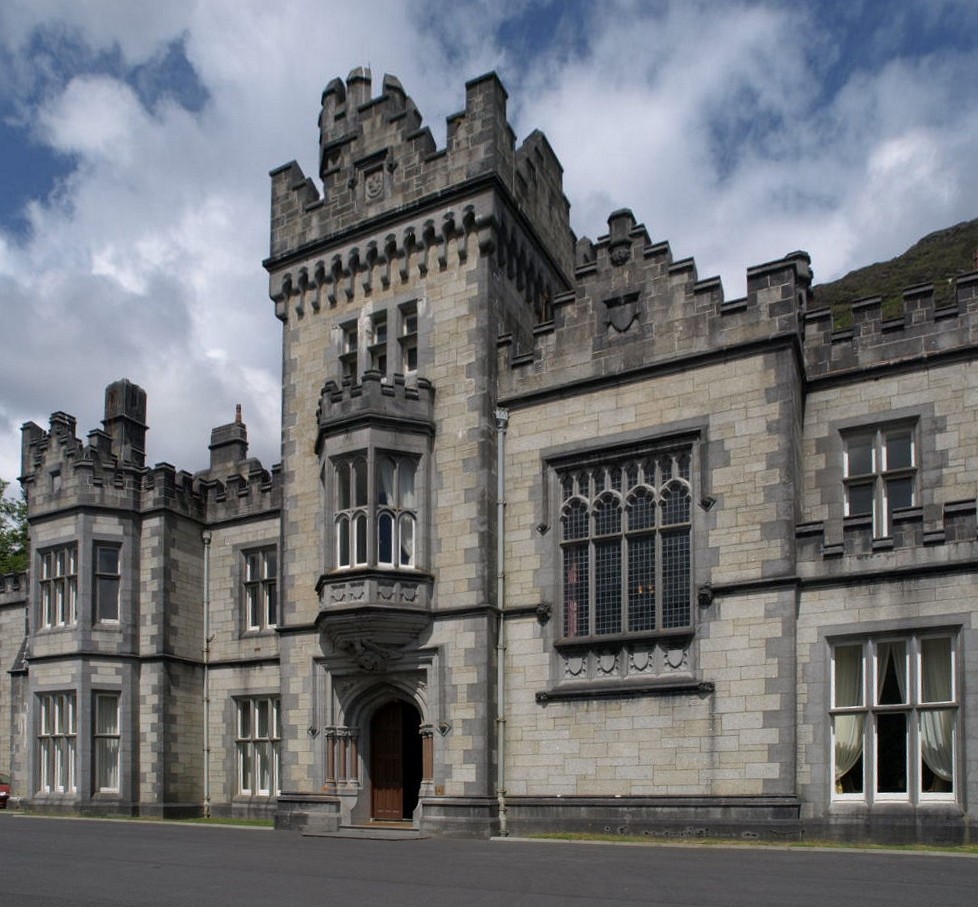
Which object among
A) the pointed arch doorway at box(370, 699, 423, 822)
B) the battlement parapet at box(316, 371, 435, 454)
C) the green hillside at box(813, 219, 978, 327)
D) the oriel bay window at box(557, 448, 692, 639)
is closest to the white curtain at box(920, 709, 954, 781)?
the oriel bay window at box(557, 448, 692, 639)

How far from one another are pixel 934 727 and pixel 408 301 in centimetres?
1272

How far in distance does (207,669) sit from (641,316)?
582 inches

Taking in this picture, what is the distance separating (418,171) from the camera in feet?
78.9

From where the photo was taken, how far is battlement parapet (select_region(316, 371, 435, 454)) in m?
22.4

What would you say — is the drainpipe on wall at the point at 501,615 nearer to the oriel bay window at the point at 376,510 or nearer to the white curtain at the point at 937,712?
the oriel bay window at the point at 376,510

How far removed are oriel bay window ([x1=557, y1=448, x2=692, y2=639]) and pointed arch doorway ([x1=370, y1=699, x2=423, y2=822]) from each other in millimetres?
4167

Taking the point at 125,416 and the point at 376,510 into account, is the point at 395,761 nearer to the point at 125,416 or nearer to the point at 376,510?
the point at 376,510

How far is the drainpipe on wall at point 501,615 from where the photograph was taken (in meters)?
21.2

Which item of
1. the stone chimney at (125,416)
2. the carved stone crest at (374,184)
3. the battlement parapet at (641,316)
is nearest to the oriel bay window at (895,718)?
the battlement parapet at (641,316)

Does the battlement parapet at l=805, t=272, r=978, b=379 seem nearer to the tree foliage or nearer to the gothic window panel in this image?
the gothic window panel

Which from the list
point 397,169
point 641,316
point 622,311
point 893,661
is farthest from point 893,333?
point 397,169

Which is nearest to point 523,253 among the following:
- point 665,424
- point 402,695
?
point 665,424

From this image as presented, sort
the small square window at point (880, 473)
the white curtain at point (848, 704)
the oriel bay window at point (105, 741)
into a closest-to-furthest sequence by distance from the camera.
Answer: the white curtain at point (848, 704) < the small square window at point (880, 473) < the oriel bay window at point (105, 741)

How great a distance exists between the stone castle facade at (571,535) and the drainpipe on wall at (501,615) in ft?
0.26
